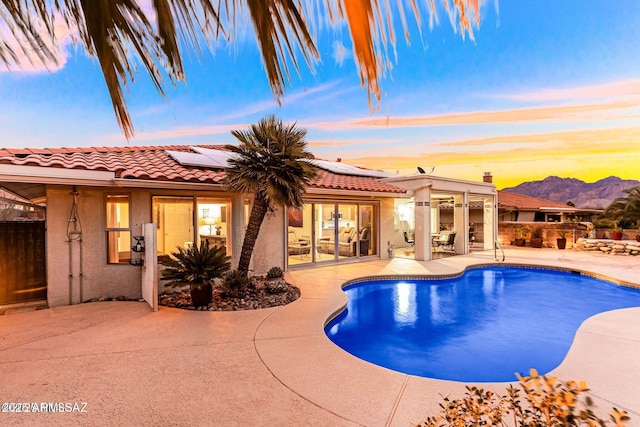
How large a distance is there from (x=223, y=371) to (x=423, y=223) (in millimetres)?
12800

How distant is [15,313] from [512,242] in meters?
25.0

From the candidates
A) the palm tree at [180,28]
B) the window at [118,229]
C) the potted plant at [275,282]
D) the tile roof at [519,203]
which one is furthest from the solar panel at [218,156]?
the tile roof at [519,203]

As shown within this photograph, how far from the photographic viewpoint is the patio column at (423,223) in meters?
16.0

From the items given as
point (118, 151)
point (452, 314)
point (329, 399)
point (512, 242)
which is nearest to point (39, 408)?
point (329, 399)

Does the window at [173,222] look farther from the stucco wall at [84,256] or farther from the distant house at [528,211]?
the distant house at [528,211]

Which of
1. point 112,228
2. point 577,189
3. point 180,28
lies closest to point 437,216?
point 112,228

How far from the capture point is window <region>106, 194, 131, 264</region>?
9336mm

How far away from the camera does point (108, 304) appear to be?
8695 mm

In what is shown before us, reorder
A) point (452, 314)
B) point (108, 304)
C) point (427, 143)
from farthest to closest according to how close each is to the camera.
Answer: point (427, 143)
point (452, 314)
point (108, 304)

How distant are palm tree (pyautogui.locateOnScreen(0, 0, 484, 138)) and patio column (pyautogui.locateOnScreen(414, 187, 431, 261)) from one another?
50.4 ft

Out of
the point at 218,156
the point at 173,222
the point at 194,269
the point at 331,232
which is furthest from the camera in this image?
the point at 331,232

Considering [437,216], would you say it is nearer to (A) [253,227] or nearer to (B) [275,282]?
(B) [275,282]

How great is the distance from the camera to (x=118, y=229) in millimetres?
9383

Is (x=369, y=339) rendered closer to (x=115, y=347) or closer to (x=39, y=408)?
(x=115, y=347)
